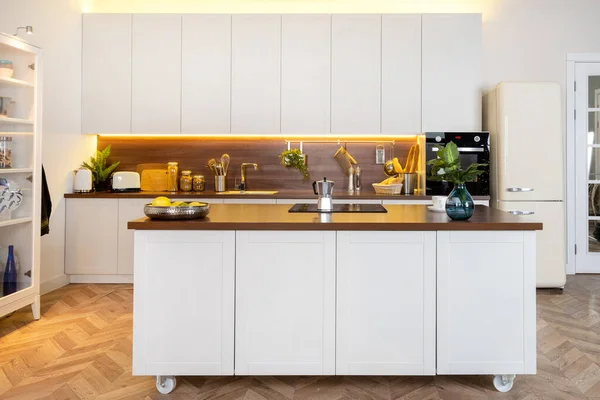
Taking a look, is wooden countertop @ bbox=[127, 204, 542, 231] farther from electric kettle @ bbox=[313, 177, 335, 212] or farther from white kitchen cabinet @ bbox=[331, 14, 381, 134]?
white kitchen cabinet @ bbox=[331, 14, 381, 134]

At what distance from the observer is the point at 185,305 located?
Result: 2459 mm

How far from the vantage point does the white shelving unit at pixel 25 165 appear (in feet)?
11.4

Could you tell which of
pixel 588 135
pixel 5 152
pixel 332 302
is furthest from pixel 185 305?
pixel 588 135

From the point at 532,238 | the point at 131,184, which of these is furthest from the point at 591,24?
the point at 131,184

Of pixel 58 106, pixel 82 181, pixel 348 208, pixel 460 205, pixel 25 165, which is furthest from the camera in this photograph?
pixel 82 181

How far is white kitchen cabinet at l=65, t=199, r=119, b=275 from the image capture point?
15.7 ft

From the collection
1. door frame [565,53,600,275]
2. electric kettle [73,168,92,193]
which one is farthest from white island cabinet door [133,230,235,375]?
door frame [565,53,600,275]

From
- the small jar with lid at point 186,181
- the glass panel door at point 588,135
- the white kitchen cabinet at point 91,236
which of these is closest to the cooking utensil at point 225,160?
the small jar with lid at point 186,181

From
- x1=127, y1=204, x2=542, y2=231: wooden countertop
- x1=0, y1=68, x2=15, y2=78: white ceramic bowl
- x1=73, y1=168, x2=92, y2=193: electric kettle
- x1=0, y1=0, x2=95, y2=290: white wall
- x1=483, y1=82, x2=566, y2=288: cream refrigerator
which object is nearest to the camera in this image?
x1=127, y1=204, x2=542, y2=231: wooden countertop

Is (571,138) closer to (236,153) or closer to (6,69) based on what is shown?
(236,153)

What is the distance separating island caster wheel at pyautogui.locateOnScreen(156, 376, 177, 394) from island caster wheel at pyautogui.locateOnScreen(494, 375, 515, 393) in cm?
155

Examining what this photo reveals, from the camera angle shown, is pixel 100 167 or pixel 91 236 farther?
pixel 100 167

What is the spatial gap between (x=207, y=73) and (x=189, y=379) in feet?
10.4

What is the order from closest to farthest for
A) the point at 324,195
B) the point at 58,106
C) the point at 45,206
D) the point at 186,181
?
the point at 324,195
the point at 45,206
the point at 58,106
the point at 186,181
